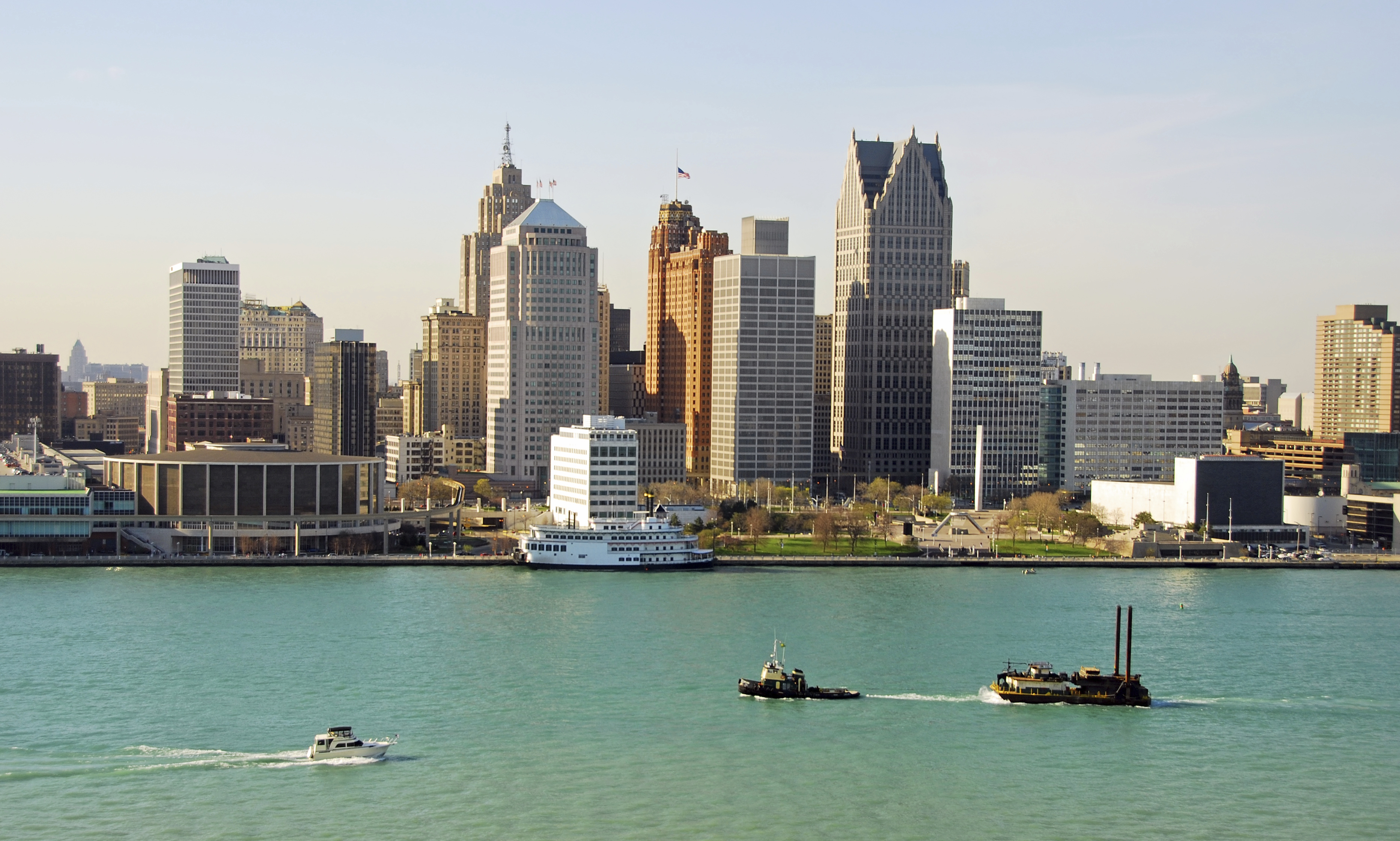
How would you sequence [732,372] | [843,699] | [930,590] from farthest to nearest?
[732,372]
[930,590]
[843,699]

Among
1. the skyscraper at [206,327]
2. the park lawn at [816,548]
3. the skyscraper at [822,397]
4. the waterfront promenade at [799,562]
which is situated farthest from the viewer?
the skyscraper at [206,327]

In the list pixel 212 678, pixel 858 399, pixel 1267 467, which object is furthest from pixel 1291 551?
pixel 212 678

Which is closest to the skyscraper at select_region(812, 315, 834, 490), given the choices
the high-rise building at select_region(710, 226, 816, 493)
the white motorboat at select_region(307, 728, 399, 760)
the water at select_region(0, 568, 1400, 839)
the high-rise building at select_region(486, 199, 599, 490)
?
the high-rise building at select_region(710, 226, 816, 493)

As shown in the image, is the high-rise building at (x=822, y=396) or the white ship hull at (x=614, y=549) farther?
the high-rise building at (x=822, y=396)

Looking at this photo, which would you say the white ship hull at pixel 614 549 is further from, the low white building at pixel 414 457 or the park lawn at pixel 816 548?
the low white building at pixel 414 457

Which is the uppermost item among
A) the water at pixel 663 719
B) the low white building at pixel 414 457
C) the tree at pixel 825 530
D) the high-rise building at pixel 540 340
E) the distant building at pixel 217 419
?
the high-rise building at pixel 540 340

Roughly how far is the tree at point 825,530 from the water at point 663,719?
23634 millimetres

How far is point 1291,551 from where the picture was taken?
10731 centimetres

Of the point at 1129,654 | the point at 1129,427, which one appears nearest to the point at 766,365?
the point at 1129,427

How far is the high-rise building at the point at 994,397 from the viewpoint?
138m

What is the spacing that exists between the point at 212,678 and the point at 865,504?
2887 inches

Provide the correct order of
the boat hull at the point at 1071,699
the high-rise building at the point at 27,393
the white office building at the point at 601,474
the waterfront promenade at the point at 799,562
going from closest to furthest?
the boat hull at the point at 1071,699
the waterfront promenade at the point at 799,562
the white office building at the point at 601,474
the high-rise building at the point at 27,393

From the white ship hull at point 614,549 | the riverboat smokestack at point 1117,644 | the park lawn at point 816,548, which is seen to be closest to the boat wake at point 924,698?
the riverboat smokestack at point 1117,644

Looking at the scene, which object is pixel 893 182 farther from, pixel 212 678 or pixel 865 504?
pixel 212 678
